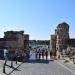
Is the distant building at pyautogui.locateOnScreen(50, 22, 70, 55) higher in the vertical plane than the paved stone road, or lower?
higher

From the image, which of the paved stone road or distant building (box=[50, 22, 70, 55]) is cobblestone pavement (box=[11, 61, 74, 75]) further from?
distant building (box=[50, 22, 70, 55])

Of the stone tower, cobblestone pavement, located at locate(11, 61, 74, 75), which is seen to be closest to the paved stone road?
cobblestone pavement, located at locate(11, 61, 74, 75)

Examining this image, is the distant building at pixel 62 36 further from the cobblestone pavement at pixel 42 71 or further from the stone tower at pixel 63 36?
the cobblestone pavement at pixel 42 71

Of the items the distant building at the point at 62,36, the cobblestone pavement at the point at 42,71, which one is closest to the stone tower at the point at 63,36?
the distant building at the point at 62,36

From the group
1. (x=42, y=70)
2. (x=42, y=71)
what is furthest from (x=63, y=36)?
(x=42, y=71)

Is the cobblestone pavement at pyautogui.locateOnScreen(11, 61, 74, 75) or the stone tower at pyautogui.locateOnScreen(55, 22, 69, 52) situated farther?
the stone tower at pyautogui.locateOnScreen(55, 22, 69, 52)

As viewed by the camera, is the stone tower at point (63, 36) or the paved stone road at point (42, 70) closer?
the paved stone road at point (42, 70)

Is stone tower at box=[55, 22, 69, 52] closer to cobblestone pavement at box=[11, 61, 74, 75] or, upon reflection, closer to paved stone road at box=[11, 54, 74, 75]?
paved stone road at box=[11, 54, 74, 75]

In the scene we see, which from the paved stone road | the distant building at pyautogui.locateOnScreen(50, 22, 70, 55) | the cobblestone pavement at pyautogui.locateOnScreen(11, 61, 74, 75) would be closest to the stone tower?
the distant building at pyautogui.locateOnScreen(50, 22, 70, 55)

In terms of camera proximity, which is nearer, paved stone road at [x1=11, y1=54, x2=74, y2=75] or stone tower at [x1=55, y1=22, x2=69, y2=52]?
paved stone road at [x1=11, y1=54, x2=74, y2=75]

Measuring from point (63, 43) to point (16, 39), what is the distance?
26.0 ft

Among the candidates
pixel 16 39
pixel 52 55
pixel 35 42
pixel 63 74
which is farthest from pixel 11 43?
pixel 35 42

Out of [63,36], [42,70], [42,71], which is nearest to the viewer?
[42,71]

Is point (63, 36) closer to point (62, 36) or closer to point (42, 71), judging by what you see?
point (62, 36)
